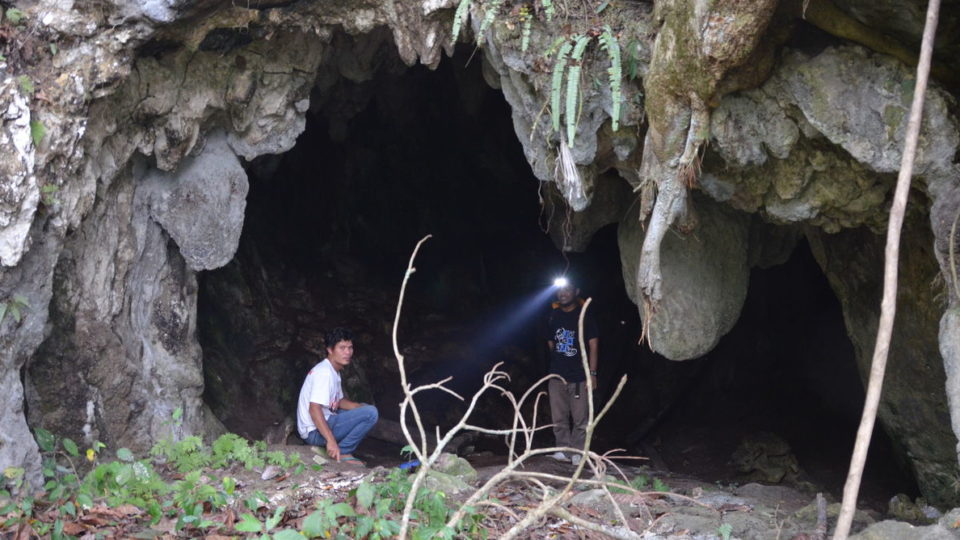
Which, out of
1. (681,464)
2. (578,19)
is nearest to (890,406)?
(681,464)

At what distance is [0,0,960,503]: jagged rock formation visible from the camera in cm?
498

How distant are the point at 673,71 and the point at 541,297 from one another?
7341mm

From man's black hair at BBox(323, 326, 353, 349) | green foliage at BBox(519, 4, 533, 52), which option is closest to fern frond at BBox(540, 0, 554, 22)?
green foliage at BBox(519, 4, 533, 52)

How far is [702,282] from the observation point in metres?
6.95

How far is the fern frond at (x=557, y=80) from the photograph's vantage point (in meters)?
5.52

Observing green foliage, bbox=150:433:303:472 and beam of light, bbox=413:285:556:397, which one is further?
beam of light, bbox=413:285:556:397

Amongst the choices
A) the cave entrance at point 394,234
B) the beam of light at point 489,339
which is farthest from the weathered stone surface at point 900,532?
the beam of light at point 489,339

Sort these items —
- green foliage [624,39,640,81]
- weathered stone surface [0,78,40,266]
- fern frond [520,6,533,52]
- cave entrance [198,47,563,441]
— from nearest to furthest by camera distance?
1. weathered stone surface [0,78,40,266]
2. green foliage [624,39,640,81]
3. fern frond [520,6,533,52]
4. cave entrance [198,47,563,441]

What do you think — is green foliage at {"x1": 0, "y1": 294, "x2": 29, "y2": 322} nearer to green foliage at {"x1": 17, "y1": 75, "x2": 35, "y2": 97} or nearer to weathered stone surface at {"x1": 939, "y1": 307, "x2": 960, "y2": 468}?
green foliage at {"x1": 17, "y1": 75, "x2": 35, "y2": 97}

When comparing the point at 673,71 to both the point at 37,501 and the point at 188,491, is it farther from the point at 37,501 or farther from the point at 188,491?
the point at 37,501

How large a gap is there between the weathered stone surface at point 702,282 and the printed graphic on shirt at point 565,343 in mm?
1101

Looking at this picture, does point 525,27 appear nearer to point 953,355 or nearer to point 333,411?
point 953,355

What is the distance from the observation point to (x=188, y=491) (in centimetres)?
490

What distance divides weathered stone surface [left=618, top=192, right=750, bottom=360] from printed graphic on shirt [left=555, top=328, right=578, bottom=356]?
1.10 m
